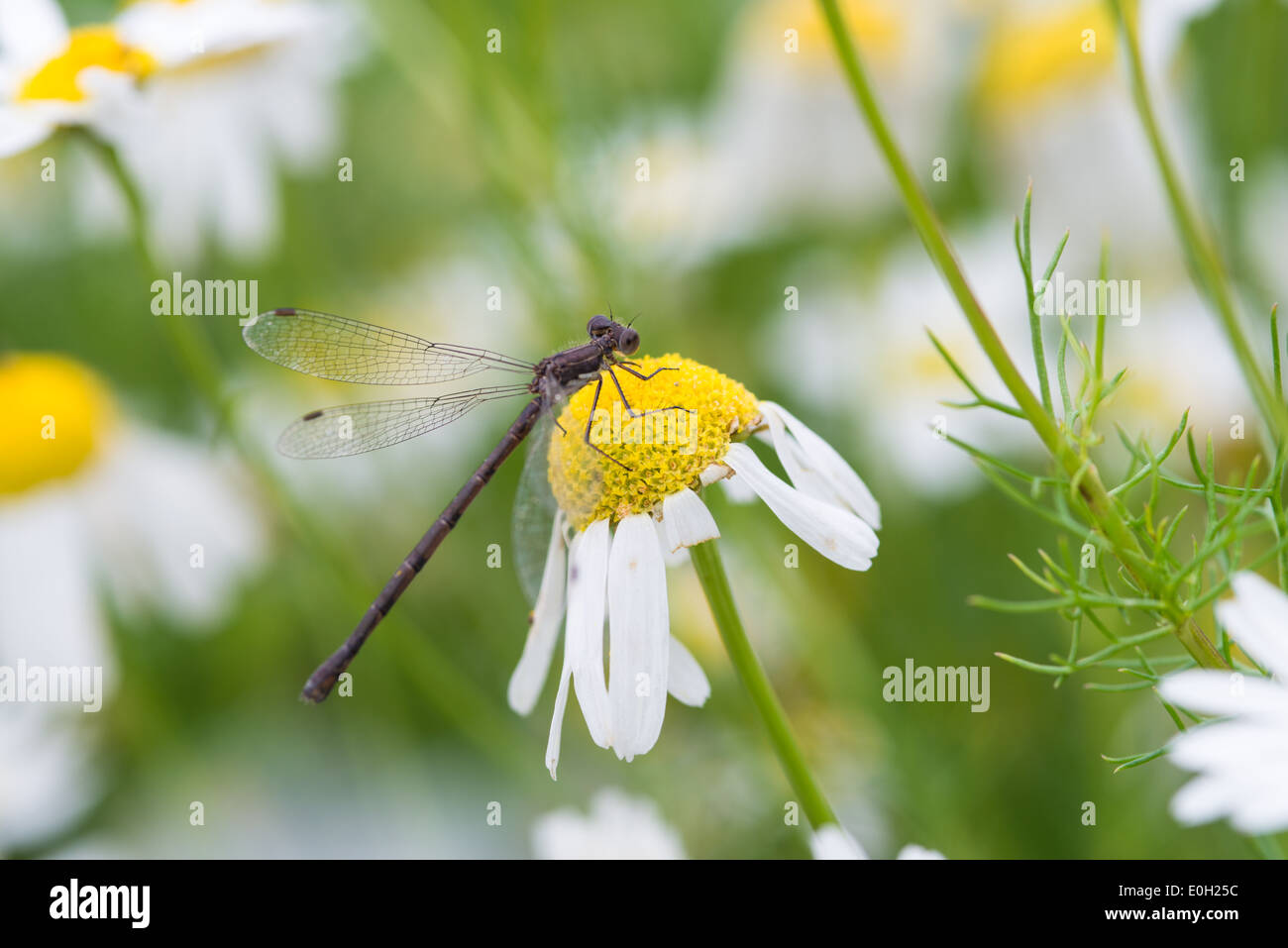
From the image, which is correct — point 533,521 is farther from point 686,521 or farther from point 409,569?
point 686,521

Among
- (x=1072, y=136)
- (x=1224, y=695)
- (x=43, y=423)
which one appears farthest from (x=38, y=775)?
(x=1072, y=136)

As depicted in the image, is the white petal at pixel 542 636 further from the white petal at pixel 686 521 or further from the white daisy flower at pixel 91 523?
the white daisy flower at pixel 91 523

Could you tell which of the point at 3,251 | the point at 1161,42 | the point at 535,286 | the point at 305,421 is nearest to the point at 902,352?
the point at 535,286

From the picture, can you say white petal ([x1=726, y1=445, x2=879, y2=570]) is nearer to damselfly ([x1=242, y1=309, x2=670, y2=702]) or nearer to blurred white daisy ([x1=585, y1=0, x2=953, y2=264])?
damselfly ([x1=242, y1=309, x2=670, y2=702])

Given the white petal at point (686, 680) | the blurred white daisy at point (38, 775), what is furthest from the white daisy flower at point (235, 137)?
the white petal at point (686, 680)

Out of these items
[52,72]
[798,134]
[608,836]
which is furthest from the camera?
[798,134]
